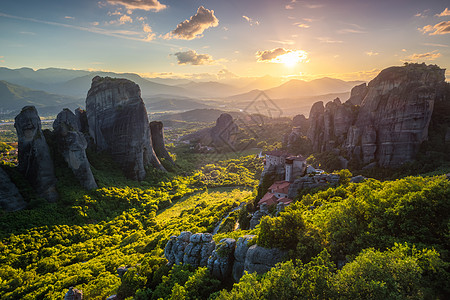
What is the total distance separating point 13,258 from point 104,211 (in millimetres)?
16722

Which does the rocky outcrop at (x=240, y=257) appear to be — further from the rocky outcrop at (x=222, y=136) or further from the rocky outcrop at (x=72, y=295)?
the rocky outcrop at (x=222, y=136)

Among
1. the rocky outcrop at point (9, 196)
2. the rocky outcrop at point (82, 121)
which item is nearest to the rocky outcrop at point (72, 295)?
the rocky outcrop at point (9, 196)

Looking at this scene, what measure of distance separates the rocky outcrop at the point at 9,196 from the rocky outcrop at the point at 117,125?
25565 millimetres

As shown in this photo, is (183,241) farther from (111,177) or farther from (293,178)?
(111,177)

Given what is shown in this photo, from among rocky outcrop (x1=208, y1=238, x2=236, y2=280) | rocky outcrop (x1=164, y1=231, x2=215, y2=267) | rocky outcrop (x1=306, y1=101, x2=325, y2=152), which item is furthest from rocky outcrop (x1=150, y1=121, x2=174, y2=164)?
rocky outcrop (x1=208, y1=238, x2=236, y2=280)

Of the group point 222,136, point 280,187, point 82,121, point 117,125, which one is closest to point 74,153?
point 117,125

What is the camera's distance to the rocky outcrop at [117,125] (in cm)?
6162

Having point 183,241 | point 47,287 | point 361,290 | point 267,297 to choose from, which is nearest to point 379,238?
point 361,290

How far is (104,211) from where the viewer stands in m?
44.8

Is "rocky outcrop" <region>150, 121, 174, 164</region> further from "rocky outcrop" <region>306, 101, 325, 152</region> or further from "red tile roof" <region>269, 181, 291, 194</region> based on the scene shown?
"rocky outcrop" <region>306, 101, 325, 152</region>

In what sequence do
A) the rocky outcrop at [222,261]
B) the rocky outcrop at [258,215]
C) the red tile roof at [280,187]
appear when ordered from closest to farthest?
1. the rocky outcrop at [222,261]
2. the rocky outcrop at [258,215]
3. the red tile roof at [280,187]

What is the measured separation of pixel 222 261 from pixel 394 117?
5538cm

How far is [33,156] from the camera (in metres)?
41.9

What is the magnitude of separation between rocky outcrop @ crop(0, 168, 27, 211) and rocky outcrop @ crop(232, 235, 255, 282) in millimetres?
38908
